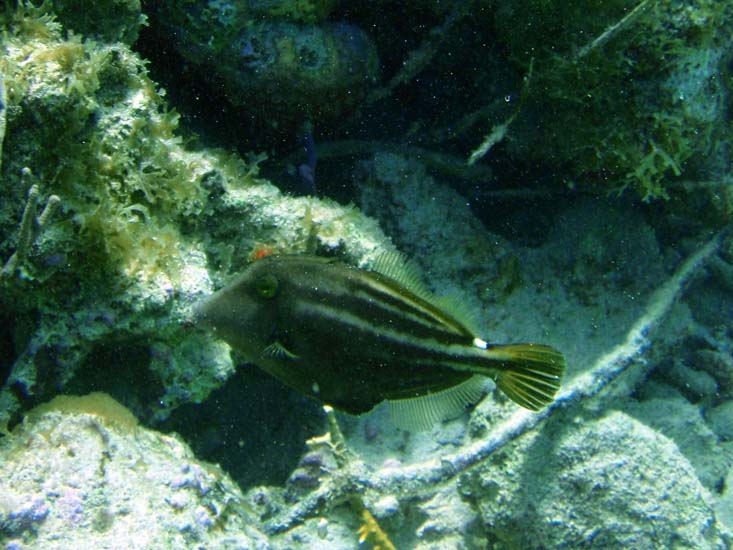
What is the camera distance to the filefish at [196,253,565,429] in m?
2.01

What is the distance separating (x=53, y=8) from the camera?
2.56 m

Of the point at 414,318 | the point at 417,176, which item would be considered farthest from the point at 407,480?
the point at 417,176

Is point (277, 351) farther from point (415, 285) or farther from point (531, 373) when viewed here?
point (531, 373)

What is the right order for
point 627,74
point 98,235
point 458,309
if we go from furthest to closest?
point 627,74 → point 98,235 → point 458,309

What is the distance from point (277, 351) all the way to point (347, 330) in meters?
0.28

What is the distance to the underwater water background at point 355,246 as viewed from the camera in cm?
227

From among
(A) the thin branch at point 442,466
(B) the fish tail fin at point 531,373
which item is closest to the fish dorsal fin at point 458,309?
(B) the fish tail fin at point 531,373

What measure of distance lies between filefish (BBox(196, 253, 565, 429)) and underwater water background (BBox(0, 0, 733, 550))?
0.08 meters

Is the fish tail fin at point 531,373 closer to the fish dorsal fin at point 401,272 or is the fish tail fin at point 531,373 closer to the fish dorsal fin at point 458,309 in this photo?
the fish dorsal fin at point 458,309

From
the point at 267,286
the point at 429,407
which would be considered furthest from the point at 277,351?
the point at 429,407

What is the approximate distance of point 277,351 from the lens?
199 centimetres

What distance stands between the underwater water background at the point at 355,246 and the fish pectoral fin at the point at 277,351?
A: 0.25 feet

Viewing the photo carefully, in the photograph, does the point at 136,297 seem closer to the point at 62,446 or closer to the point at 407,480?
the point at 62,446

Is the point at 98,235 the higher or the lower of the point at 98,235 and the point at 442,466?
the higher
